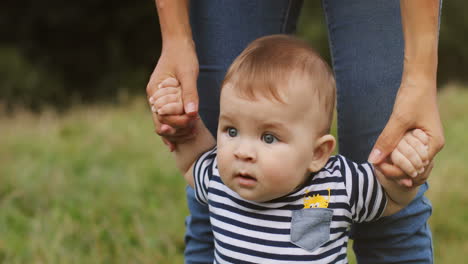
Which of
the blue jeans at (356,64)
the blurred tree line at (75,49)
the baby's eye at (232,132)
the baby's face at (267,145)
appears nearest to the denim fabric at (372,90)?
the blue jeans at (356,64)

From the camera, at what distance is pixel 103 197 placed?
346 centimetres

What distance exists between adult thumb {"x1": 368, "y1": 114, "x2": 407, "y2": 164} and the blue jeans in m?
0.27

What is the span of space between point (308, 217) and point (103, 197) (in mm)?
2202

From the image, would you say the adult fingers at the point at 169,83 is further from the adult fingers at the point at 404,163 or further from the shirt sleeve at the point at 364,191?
the adult fingers at the point at 404,163

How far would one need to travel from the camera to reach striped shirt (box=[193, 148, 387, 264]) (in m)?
1.48

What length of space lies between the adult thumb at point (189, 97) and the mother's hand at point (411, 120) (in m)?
0.49

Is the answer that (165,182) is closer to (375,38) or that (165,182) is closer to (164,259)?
(164,259)

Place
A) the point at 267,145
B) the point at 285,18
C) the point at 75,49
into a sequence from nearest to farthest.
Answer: the point at 267,145 → the point at 285,18 → the point at 75,49

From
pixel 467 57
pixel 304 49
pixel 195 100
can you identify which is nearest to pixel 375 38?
pixel 304 49

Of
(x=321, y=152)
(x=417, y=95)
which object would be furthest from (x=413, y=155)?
(x=321, y=152)

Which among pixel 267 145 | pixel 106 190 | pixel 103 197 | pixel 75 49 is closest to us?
pixel 267 145

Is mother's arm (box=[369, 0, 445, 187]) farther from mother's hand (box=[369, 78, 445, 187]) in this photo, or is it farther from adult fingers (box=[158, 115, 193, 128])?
adult fingers (box=[158, 115, 193, 128])

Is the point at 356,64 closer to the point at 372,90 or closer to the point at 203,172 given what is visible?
the point at 372,90

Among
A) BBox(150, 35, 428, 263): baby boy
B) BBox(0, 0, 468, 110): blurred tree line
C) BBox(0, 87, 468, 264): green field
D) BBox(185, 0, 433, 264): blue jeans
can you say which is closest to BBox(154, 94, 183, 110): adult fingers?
BBox(150, 35, 428, 263): baby boy
